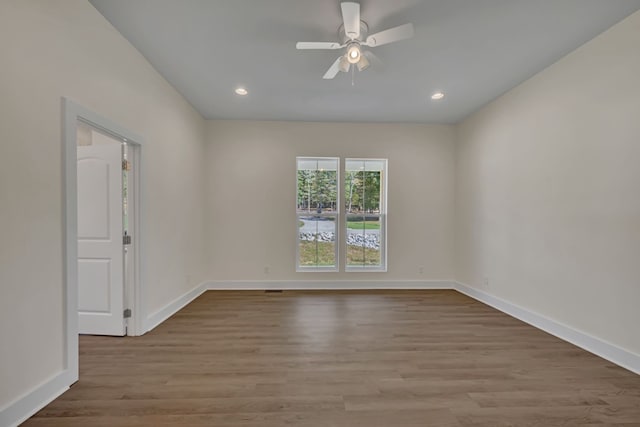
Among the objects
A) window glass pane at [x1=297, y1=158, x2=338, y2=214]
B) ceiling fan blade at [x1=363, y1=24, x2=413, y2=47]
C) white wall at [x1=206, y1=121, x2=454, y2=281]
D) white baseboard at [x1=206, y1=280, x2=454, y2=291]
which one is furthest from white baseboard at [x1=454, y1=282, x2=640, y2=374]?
ceiling fan blade at [x1=363, y1=24, x2=413, y2=47]

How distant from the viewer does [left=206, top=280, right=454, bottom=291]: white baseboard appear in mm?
4602

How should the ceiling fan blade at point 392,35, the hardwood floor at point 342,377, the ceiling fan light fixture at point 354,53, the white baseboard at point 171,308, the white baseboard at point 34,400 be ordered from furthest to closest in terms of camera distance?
the white baseboard at point 171,308, the ceiling fan light fixture at point 354,53, the ceiling fan blade at point 392,35, the hardwood floor at point 342,377, the white baseboard at point 34,400

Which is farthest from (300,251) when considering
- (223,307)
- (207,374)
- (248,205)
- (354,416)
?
(354,416)

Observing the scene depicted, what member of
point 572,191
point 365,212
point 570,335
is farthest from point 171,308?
point 572,191

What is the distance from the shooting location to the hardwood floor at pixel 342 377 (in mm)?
1719

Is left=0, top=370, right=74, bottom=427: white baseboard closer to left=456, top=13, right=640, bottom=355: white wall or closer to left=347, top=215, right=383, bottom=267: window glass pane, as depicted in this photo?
left=347, top=215, right=383, bottom=267: window glass pane

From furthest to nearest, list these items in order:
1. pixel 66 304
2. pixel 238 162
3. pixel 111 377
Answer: pixel 238 162
pixel 111 377
pixel 66 304

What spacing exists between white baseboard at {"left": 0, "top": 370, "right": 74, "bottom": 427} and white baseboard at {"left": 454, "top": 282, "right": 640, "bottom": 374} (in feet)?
14.0

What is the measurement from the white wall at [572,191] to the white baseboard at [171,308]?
169 inches

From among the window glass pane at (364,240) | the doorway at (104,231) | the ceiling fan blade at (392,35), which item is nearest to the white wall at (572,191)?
the window glass pane at (364,240)

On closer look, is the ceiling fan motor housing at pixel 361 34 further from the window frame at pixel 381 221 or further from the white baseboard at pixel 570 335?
the white baseboard at pixel 570 335

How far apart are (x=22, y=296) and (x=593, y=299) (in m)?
4.40

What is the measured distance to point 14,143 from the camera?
5.28ft

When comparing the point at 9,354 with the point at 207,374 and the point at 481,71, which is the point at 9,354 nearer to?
the point at 207,374
